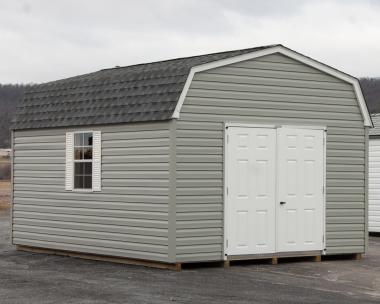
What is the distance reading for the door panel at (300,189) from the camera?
1451 cm

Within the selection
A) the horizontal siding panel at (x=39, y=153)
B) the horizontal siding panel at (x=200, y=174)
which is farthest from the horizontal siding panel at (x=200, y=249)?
the horizontal siding panel at (x=39, y=153)

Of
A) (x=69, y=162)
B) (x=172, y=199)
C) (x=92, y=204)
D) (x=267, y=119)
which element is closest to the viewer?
(x=172, y=199)

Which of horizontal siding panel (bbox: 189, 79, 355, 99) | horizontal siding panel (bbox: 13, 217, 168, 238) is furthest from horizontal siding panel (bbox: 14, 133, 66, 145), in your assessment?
horizontal siding panel (bbox: 189, 79, 355, 99)

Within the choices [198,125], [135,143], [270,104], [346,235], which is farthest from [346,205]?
[135,143]

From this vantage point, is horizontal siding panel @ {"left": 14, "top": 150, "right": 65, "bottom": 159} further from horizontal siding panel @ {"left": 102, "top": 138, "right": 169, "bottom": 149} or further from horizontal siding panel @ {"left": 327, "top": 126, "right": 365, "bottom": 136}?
horizontal siding panel @ {"left": 327, "top": 126, "right": 365, "bottom": 136}

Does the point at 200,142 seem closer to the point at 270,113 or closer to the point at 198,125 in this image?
the point at 198,125

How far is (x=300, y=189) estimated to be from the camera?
14.7 m

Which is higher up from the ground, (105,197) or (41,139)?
(41,139)

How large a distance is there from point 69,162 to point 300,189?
422cm

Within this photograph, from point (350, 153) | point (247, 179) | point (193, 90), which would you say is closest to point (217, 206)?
point (247, 179)

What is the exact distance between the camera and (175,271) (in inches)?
527

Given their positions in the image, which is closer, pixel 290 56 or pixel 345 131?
pixel 290 56

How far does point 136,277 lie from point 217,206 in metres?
1.93

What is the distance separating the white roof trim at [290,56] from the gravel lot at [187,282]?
261 centimetres
